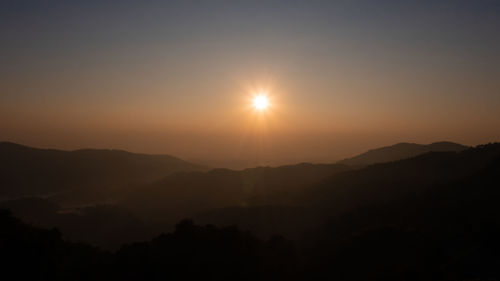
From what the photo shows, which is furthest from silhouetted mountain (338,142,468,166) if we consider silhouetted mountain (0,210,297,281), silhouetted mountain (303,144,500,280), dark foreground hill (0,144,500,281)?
silhouetted mountain (0,210,297,281)

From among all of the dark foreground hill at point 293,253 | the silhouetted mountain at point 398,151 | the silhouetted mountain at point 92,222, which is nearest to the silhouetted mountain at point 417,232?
the dark foreground hill at point 293,253

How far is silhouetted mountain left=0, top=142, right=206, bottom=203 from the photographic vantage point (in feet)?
360

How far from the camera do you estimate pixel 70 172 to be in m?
132

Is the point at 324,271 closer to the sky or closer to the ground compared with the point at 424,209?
closer to the ground

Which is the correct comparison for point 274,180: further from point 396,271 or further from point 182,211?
point 396,271

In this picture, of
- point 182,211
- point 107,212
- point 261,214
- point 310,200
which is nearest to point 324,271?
point 261,214

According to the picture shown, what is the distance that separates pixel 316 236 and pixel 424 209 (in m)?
10.7

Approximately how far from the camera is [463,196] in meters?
36.6

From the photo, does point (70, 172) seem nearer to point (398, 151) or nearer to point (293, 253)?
point (293, 253)

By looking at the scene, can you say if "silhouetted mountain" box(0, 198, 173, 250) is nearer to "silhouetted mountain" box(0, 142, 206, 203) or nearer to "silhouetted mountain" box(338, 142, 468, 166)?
"silhouetted mountain" box(0, 142, 206, 203)

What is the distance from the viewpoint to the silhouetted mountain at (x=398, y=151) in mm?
137875

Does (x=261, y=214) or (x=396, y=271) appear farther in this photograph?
(x=261, y=214)

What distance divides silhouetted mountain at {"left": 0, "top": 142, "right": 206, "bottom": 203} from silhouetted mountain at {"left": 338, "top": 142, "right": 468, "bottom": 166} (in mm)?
86295

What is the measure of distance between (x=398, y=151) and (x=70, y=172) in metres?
131
